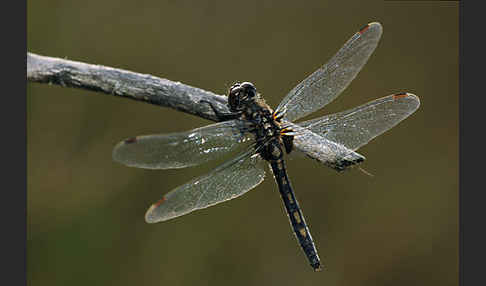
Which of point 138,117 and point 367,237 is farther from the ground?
point 138,117

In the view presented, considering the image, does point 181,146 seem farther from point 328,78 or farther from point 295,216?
point 328,78

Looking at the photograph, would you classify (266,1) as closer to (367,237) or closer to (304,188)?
(304,188)

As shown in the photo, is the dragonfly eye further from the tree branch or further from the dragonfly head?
the tree branch

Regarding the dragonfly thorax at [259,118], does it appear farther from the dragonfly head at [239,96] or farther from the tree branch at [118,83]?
the tree branch at [118,83]

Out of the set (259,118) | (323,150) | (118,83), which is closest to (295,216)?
(323,150)

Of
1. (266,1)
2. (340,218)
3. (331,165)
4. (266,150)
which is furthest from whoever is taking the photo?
(266,1)

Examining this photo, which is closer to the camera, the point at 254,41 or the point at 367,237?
the point at 367,237

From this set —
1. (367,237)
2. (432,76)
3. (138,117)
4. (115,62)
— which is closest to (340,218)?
(367,237)

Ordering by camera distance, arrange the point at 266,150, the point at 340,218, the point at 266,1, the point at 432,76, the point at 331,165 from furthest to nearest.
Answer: the point at 266,1
the point at 432,76
the point at 340,218
the point at 266,150
the point at 331,165
